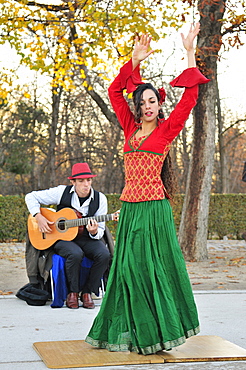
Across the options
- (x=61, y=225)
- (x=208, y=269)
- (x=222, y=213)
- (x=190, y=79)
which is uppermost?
(x=190, y=79)

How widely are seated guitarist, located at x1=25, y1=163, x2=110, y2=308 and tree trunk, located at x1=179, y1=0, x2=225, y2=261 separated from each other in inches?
195

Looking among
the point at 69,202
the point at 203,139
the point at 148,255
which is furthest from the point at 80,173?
the point at 203,139

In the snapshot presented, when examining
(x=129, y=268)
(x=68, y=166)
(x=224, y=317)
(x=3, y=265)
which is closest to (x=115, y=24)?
(x=3, y=265)

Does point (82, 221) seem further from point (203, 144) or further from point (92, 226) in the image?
point (203, 144)

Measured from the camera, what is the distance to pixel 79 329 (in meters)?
5.39

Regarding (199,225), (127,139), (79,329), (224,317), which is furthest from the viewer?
(199,225)

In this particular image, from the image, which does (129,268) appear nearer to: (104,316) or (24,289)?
(104,316)

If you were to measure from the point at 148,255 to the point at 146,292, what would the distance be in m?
0.26

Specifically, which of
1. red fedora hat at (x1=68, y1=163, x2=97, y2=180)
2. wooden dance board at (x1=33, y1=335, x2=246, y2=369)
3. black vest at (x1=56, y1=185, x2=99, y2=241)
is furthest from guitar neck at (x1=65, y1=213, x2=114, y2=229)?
wooden dance board at (x1=33, y1=335, x2=246, y2=369)

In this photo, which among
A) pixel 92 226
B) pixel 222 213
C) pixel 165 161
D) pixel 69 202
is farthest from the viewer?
pixel 222 213

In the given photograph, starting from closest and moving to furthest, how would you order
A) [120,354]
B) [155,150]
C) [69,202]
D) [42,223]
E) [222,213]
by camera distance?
[120,354], [155,150], [42,223], [69,202], [222,213]

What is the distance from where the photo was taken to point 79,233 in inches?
270

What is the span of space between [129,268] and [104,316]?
0.40 m

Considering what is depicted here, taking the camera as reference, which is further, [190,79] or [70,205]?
[70,205]
